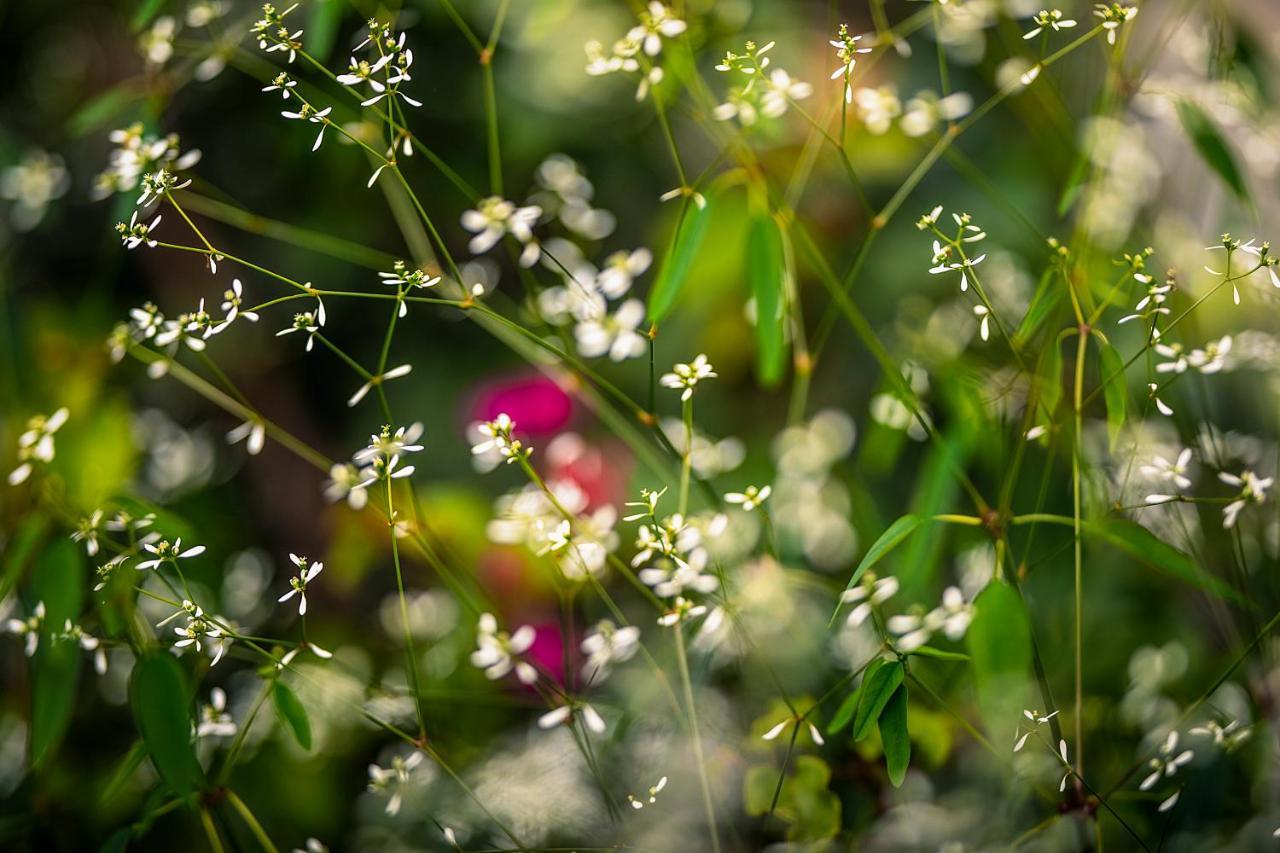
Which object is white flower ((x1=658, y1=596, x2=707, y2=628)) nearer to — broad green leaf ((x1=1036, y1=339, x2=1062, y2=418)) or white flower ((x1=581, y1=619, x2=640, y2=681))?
white flower ((x1=581, y1=619, x2=640, y2=681))

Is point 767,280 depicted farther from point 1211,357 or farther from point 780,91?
point 1211,357

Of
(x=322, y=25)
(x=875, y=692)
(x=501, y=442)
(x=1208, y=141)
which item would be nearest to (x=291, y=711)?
(x=501, y=442)

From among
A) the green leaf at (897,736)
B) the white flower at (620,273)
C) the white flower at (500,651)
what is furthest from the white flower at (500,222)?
the green leaf at (897,736)

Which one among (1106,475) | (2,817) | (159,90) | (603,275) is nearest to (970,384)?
(1106,475)

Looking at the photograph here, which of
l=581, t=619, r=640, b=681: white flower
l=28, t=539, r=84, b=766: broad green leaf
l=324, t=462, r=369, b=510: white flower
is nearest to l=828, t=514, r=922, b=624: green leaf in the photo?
l=581, t=619, r=640, b=681: white flower

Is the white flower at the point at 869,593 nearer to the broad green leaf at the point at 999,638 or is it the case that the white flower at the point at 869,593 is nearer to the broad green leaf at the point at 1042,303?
the broad green leaf at the point at 999,638

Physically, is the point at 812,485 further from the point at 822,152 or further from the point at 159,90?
the point at 159,90
